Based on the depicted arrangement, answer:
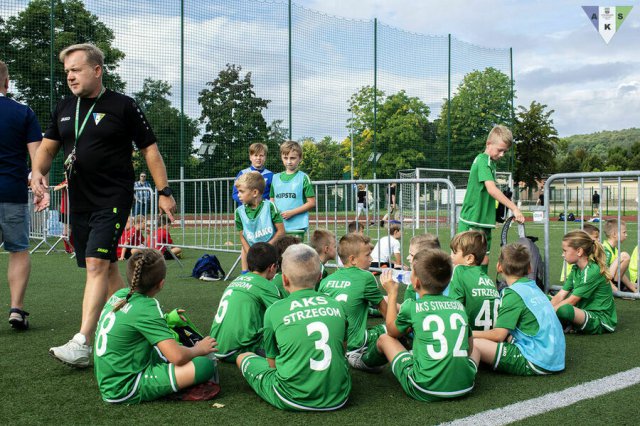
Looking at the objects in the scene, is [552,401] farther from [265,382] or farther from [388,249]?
[388,249]

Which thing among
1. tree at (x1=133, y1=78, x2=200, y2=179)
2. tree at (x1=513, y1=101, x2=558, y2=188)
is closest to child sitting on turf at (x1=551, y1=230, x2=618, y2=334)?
tree at (x1=133, y1=78, x2=200, y2=179)

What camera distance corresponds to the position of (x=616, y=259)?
6.80 metres

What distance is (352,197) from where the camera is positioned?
8031 mm

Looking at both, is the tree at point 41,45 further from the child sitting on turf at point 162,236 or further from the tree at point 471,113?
the tree at point 471,113

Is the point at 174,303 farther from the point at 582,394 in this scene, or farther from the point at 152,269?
the point at 582,394

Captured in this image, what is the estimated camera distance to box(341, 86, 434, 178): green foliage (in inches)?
942

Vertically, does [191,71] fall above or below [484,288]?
above

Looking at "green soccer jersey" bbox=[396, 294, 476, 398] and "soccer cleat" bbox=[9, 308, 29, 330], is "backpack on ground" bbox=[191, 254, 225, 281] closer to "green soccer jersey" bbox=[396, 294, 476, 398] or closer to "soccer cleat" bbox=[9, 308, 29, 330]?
"soccer cleat" bbox=[9, 308, 29, 330]

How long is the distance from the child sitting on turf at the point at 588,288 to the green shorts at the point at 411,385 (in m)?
2.07

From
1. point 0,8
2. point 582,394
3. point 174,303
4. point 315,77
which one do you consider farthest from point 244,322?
point 315,77

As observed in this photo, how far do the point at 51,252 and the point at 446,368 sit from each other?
10.8 meters

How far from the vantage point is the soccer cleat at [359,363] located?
394 cm

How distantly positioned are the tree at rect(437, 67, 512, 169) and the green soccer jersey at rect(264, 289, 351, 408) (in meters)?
23.7

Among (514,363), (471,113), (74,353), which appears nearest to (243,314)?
(74,353)
